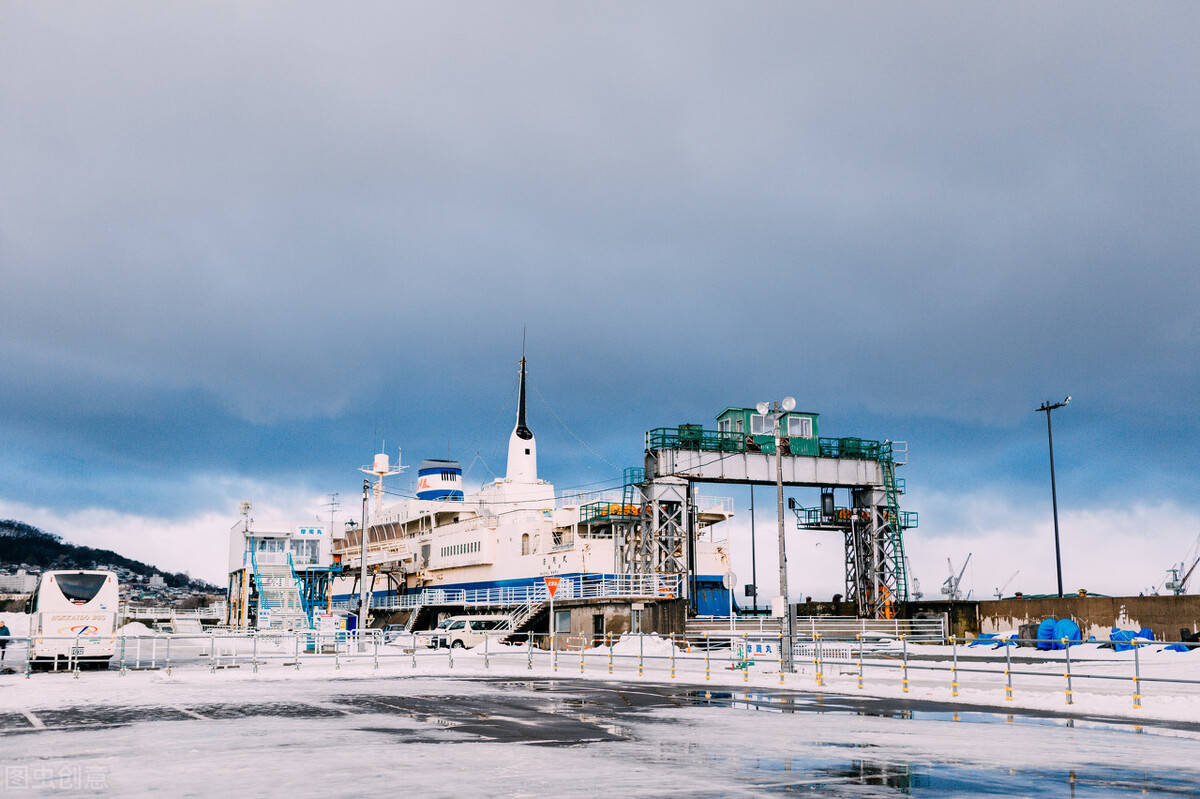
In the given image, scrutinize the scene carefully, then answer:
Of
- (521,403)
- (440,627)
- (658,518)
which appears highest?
(521,403)

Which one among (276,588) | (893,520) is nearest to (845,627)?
(893,520)

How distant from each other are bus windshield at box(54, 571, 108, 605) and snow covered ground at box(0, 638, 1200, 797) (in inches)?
372

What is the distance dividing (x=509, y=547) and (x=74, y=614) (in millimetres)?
34703

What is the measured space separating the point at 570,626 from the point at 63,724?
40.0 m

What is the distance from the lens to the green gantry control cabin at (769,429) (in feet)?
176

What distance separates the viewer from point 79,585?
37469 millimetres

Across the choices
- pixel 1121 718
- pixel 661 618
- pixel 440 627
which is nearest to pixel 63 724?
pixel 1121 718

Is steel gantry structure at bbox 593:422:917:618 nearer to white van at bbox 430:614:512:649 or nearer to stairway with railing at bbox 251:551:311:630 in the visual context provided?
white van at bbox 430:614:512:649

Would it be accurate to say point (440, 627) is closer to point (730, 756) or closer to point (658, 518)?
point (658, 518)

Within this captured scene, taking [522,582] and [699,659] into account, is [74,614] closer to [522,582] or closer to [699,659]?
[699,659]

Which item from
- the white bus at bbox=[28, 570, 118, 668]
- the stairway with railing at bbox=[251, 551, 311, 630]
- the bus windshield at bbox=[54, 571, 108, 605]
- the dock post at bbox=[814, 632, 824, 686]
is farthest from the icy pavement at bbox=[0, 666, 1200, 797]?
the stairway with railing at bbox=[251, 551, 311, 630]

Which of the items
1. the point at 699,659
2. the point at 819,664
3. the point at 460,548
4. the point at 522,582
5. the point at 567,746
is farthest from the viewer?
the point at 460,548

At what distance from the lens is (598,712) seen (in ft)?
64.0

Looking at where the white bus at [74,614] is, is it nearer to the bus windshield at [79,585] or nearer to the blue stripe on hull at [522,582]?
the bus windshield at [79,585]
